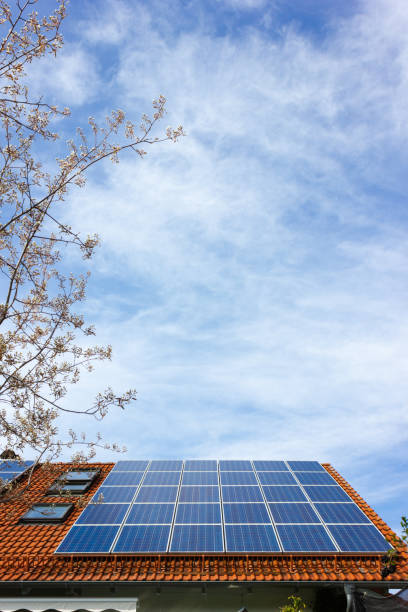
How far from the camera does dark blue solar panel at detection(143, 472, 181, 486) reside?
1727 cm

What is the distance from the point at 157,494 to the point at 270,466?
5.86 m

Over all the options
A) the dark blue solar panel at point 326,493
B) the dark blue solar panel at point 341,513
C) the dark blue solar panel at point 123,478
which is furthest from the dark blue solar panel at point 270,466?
the dark blue solar panel at point 123,478

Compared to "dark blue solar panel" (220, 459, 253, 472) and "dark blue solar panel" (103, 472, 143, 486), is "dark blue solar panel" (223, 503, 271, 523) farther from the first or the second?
"dark blue solar panel" (103, 472, 143, 486)

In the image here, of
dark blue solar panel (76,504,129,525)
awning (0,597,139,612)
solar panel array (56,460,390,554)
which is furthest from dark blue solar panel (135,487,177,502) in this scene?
awning (0,597,139,612)

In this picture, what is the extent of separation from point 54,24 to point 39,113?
2.07m

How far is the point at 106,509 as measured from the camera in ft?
49.2

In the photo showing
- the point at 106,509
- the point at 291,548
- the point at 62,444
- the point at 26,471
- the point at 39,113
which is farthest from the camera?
the point at 26,471

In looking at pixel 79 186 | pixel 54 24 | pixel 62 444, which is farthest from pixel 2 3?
pixel 62 444

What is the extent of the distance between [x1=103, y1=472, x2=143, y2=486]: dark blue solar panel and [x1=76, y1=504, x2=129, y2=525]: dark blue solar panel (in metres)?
2.00

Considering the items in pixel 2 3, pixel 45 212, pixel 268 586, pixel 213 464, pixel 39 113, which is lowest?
pixel 268 586

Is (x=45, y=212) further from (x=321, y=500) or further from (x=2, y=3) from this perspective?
(x=321, y=500)

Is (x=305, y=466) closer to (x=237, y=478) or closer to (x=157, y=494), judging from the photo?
(x=237, y=478)

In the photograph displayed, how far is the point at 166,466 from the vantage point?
1917 centimetres

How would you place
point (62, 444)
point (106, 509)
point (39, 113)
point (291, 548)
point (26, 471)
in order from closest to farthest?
point (39, 113), point (62, 444), point (291, 548), point (106, 509), point (26, 471)
